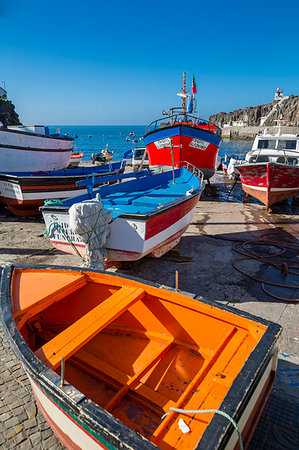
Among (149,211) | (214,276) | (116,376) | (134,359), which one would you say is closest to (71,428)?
(116,376)

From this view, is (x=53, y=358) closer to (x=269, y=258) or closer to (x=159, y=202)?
(x=159, y=202)

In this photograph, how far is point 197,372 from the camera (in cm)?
306

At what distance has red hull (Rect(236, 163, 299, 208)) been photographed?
10188 mm

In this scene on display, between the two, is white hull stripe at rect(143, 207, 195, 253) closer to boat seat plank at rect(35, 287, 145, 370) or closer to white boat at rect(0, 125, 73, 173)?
boat seat plank at rect(35, 287, 145, 370)

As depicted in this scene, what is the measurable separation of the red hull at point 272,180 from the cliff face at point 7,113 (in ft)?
205

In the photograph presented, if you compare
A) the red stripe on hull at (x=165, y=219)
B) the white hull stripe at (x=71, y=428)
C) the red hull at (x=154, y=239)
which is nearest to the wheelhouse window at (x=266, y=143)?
the red stripe on hull at (x=165, y=219)

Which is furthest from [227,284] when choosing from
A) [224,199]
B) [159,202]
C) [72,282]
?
[224,199]

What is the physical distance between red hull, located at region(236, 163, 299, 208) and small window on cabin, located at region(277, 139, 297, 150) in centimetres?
351

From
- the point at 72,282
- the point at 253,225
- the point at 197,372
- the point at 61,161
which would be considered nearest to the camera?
the point at 197,372

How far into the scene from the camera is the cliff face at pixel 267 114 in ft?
283

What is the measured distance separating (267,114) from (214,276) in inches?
4915

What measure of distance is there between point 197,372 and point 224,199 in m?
11.5

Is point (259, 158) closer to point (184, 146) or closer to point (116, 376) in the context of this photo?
point (184, 146)

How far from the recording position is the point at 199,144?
1259 cm
